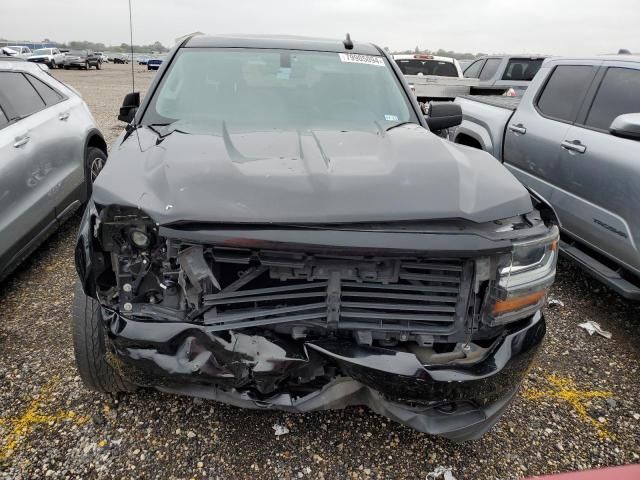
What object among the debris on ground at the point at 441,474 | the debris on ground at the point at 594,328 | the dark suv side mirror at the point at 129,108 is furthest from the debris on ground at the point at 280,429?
the debris on ground at the point at 594,328

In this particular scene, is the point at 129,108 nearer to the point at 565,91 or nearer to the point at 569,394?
the point at 569,394

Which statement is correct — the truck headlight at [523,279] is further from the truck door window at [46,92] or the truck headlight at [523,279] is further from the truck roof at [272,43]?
the truck door window at [46,92]

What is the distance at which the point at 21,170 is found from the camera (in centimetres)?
338

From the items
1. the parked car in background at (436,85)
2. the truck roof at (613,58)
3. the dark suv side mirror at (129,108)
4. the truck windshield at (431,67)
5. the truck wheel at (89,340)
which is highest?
the truck roof at (613,58)

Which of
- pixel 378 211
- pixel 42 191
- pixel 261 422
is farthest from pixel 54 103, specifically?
pixel 378 211

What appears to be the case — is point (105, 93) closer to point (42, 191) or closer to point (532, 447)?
point (42, 191)

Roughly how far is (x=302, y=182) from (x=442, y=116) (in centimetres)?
189

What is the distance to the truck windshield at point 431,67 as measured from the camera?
11273 millimetres

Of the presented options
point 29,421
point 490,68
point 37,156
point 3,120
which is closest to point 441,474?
point 29,421

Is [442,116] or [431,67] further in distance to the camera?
[431,67]

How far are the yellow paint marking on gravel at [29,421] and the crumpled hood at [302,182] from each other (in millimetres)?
1233

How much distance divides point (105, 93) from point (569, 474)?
19621 millimetres

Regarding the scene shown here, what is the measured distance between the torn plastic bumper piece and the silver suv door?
193 centimetres

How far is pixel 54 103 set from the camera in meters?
4.41
